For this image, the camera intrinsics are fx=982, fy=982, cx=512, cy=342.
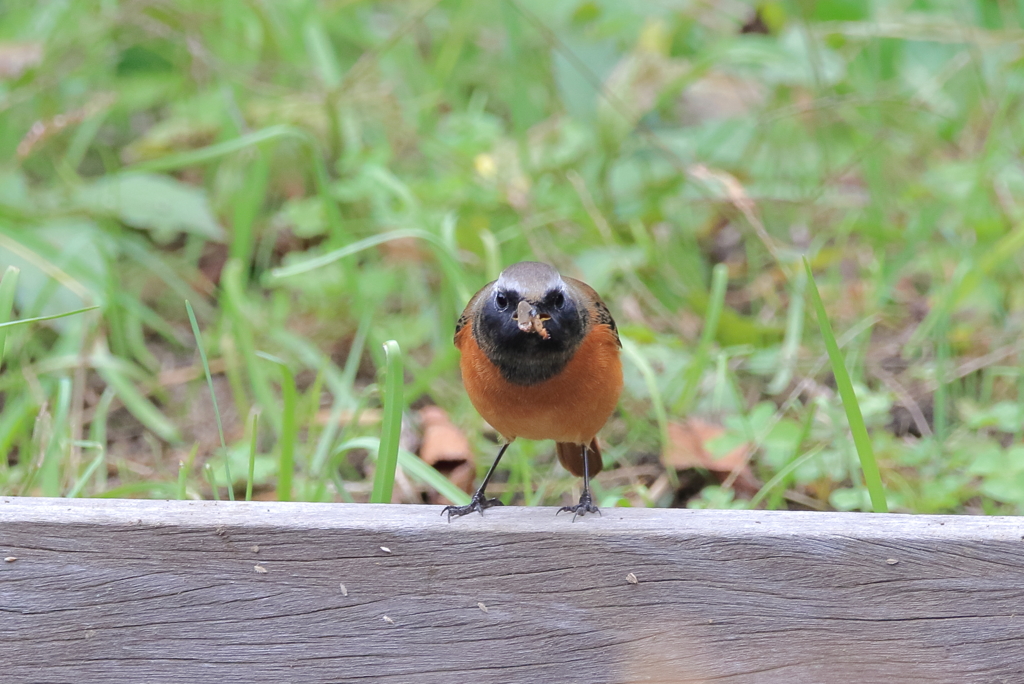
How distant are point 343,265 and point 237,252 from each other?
45 cm

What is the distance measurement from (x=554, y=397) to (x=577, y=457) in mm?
565

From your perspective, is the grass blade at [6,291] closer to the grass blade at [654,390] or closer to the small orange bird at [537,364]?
the small orange bird at [537,364]

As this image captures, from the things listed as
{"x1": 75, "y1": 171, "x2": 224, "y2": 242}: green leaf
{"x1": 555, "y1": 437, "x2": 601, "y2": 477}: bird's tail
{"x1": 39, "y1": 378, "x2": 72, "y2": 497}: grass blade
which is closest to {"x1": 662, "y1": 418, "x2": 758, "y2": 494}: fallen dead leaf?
{"x1": 555, "y1": 437, "x2": 601, "y2": 477}: bird's tail

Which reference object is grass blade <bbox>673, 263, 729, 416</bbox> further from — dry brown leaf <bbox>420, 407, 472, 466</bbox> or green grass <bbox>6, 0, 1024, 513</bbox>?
dry brown leaf <bbox>420, 407, 472, 466</bbox>

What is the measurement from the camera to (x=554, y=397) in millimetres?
2547

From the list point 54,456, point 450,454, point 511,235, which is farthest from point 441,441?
point 54,456

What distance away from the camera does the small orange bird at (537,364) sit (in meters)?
2.45

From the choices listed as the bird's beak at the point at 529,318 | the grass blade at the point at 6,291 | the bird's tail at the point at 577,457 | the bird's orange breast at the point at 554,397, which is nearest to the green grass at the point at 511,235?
the grass blade at the point at 6,291

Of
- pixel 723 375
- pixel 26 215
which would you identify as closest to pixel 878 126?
pixel 723 375

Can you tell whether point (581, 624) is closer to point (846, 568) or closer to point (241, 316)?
point (846, 568)

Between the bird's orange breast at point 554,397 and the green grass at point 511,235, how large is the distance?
317 mm

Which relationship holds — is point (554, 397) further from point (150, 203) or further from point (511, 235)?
point (150, 203)

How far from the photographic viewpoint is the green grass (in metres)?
3.34

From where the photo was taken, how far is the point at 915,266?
462 cm
